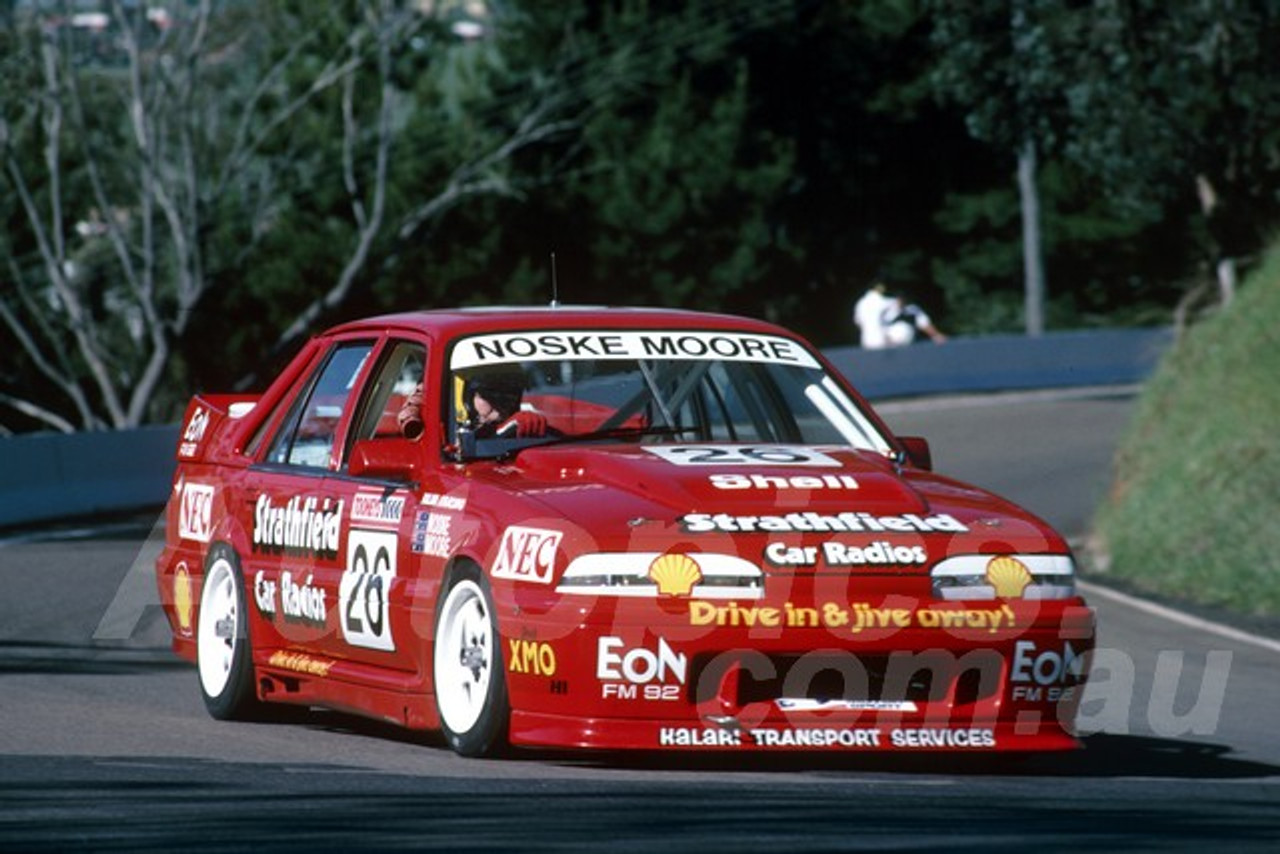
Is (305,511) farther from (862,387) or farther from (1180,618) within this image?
(862,387)

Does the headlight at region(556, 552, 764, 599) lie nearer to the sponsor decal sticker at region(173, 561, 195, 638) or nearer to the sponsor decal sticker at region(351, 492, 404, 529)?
the sponsor decal sticker at region(351, 492, 404, 529)

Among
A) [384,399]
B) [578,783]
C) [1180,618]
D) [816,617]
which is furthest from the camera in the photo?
[1180,618]

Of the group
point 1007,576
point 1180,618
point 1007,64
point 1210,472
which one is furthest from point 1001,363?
point 1007,576

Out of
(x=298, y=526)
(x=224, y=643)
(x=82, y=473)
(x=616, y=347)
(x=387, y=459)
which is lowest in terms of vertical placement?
(x=82, y=473)

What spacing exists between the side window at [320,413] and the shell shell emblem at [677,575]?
84.9 inches

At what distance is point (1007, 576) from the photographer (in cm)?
855

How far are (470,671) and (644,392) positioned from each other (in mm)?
1445

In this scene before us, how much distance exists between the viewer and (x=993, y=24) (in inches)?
1622

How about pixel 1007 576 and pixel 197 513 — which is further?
pixel 197 513

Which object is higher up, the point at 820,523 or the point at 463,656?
the point at 820,523

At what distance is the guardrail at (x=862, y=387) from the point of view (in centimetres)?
2353

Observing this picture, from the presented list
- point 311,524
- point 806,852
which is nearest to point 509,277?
point 311,524

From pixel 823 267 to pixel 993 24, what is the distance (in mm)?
23680

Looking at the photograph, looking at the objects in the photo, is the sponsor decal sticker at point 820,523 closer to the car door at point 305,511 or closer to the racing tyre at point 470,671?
the racing tyre at point 470,671
